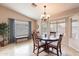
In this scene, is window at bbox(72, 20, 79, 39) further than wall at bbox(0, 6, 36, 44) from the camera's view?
Yes

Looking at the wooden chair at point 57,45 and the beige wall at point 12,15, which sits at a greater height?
the beige wall at point 12,15

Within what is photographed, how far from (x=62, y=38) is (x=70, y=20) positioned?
1.56 feet

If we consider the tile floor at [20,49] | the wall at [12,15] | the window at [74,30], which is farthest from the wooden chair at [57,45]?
the wall at [12,15]

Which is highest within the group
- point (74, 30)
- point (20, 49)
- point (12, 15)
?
point (12, 15)

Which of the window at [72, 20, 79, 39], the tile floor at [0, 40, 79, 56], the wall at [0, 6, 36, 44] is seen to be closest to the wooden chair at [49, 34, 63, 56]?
the tile floor at [0, 40, 79, 56]

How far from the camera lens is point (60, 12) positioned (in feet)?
7.75

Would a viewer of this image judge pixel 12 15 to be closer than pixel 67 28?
Yes

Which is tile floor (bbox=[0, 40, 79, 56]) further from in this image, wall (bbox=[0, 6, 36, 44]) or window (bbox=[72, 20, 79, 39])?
wall (bbox=[0, 6, 36, 44])

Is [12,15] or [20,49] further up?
[12,15]

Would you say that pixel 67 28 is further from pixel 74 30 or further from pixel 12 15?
pixel 12 15

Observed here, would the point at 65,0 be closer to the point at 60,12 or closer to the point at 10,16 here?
the point at 60,12

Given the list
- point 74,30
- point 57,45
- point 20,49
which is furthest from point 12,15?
point 74,30

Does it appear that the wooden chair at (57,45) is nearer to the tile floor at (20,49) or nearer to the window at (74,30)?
the tile floor at (20,49)

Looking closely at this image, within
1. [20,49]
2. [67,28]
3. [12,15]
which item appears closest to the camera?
[12,15]
